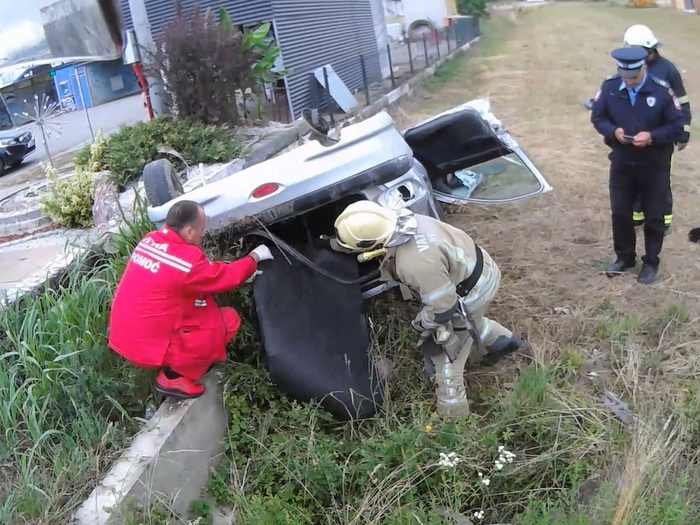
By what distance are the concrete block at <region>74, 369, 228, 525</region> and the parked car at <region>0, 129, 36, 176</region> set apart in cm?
1153

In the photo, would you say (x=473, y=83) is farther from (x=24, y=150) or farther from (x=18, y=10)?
(x=18, y=10)

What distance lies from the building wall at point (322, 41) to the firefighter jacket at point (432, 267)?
312 inches

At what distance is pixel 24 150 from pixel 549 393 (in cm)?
1284

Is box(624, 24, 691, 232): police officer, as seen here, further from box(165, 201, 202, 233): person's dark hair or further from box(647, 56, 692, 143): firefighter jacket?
box(165, 201, 202, 233): person's dark hair

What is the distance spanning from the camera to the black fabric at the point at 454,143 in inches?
199

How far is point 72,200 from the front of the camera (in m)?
6.75

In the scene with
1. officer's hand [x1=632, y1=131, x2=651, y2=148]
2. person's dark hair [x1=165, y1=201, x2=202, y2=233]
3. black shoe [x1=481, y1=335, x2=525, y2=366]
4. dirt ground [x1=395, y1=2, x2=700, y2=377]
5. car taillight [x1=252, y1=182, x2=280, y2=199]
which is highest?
person's dark hair [x1=165, y1=201, x2=202, y2=233]

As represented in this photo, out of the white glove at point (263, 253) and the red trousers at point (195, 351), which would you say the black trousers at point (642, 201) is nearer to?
the white glove at point (263, 253)

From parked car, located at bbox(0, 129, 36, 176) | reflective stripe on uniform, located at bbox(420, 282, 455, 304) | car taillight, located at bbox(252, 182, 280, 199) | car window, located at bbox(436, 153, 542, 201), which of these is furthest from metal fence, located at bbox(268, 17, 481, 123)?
reflective stripe on uniform, located at bbox(420, 282, 455, 304)

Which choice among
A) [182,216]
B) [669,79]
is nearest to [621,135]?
[669,79]

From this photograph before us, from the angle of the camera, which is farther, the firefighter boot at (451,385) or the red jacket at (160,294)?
the firefighter boot at (451,385)

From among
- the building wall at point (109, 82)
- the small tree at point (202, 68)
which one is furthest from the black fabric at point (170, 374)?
the building wall at point (109, 82)

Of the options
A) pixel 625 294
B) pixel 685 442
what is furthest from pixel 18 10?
pixel 685 442

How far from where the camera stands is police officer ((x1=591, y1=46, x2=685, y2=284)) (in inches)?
177
